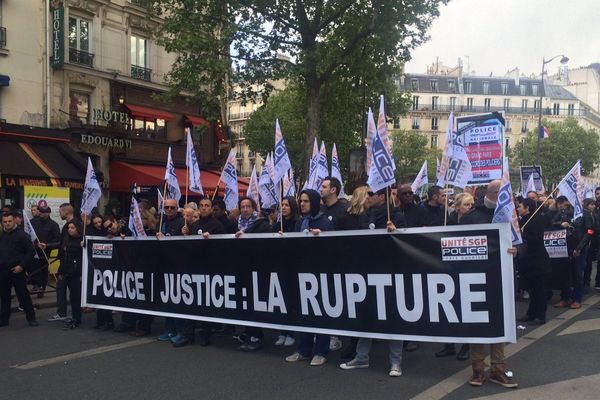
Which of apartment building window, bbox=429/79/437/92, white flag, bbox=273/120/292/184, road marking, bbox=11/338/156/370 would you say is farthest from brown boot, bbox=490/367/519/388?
apartment building window, bbox=429/79/437/92

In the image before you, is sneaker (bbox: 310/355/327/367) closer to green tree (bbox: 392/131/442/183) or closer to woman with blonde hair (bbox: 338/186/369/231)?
woman with blonde hair (bbox: 338/186/369/231)

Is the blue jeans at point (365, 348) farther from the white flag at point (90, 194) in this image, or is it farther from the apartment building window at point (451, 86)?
the apartment building window at point (451, 86)

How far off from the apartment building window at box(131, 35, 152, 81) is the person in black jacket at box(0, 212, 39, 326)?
15356 millimetres

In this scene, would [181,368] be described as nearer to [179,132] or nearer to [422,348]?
[422,348]

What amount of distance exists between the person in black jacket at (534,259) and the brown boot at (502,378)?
3185 mm

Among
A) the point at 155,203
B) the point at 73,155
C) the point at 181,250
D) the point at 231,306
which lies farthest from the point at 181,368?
the point at 155,203

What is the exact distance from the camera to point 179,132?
83.8ft

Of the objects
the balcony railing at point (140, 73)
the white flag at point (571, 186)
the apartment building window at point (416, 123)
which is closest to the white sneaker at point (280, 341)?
the white flag at point (571, 186)

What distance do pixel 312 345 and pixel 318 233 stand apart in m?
1.33

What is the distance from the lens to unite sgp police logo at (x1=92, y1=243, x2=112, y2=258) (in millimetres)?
8430

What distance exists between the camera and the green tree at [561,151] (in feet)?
217

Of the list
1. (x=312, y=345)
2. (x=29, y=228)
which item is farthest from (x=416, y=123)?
(x=312, y=345)

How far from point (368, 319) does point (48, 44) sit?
57.0 ft

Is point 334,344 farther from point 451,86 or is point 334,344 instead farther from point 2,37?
point 451,86
